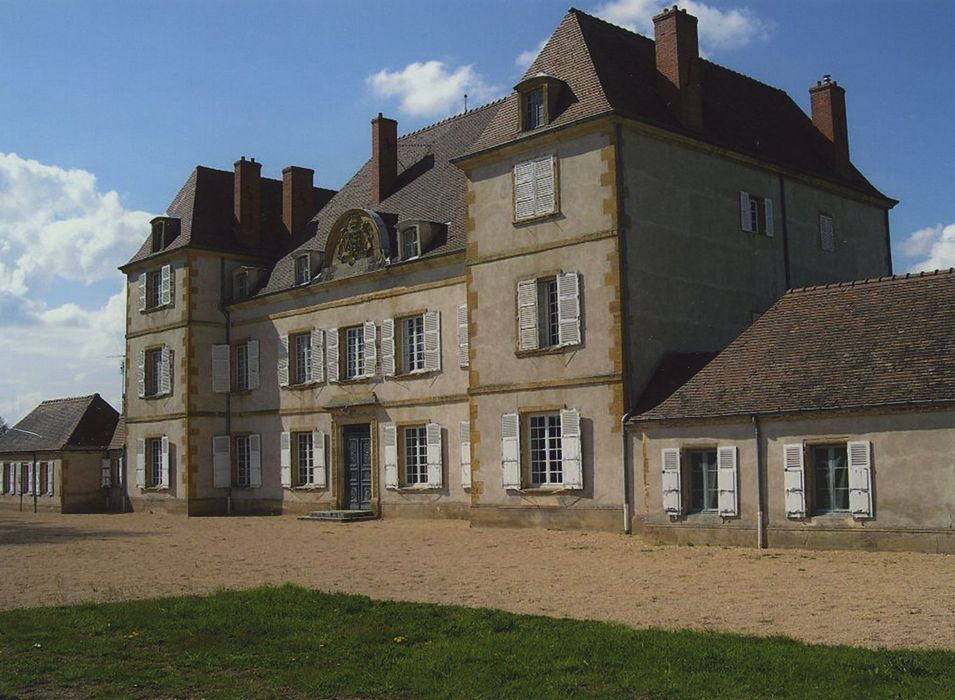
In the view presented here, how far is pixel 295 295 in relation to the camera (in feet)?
94.0

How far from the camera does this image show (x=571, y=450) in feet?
65.8

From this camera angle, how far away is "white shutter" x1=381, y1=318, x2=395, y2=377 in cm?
2558

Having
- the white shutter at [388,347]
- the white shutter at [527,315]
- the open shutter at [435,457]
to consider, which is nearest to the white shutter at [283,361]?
the white shutter at [388,347]

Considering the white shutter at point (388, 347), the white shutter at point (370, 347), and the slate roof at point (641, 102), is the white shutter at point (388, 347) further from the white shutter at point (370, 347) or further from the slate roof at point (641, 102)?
the slate roof at point (641, 102)

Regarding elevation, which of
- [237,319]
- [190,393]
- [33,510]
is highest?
[237,319]

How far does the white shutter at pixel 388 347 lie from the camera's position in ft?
83.9

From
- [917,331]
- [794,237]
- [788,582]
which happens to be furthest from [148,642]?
[794,237]

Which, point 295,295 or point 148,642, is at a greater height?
point 295,295

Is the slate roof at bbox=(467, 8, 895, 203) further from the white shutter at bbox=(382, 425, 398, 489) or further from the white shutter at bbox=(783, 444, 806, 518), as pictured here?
the white shutter at bbox=(783, 444, 806, 518)

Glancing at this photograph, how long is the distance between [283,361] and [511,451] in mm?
9941

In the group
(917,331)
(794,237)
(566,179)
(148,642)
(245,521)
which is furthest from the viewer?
(245,521)

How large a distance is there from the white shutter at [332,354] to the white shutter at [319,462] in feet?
4.66

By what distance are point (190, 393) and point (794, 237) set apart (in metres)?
16.4

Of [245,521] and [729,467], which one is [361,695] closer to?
[729,467]
